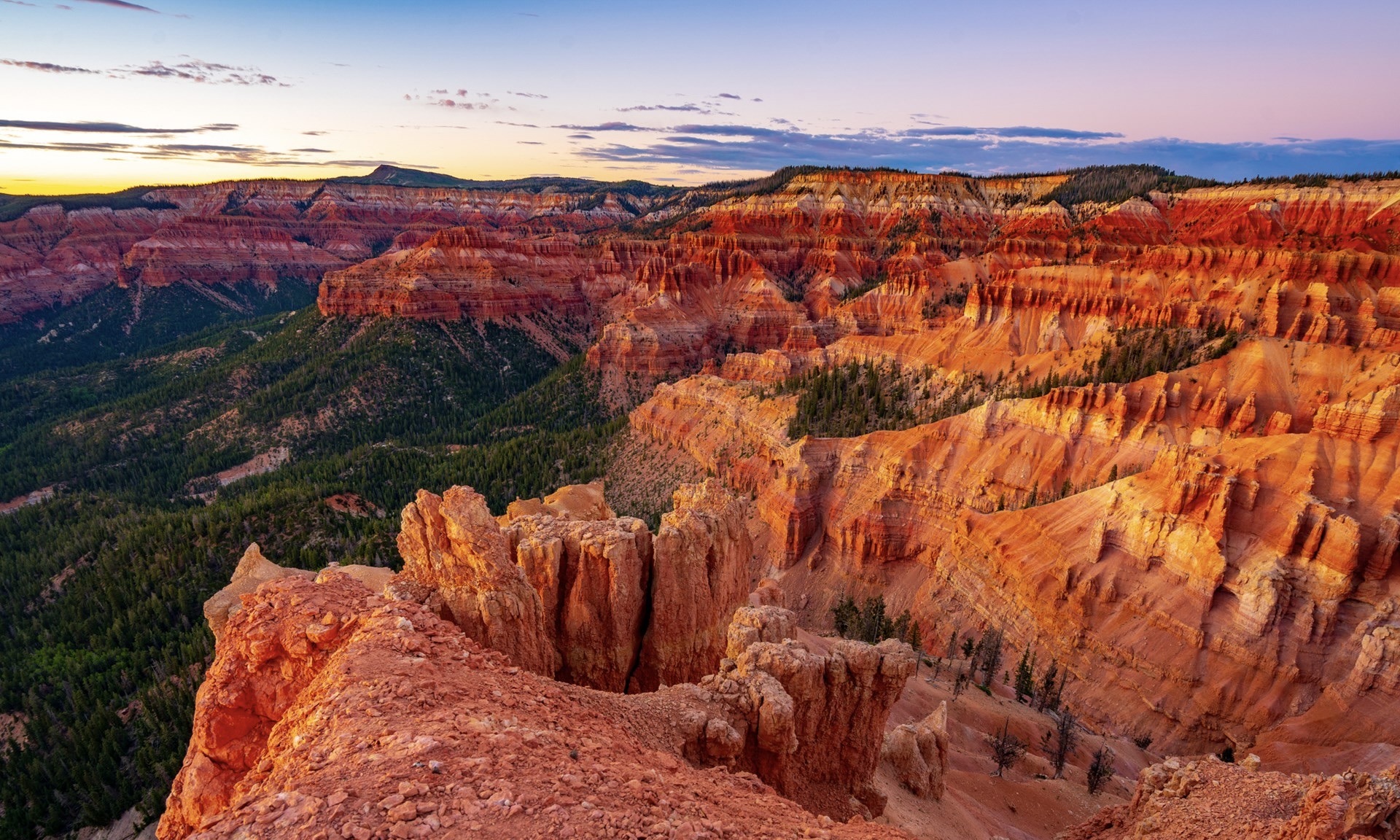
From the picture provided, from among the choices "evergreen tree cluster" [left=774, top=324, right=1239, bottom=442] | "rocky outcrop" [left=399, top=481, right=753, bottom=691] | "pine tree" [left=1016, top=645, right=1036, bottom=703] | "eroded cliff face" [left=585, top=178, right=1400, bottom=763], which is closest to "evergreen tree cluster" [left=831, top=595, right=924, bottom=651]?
"eroded cliff face" [left=585, top=178, right=1400, bottom=763]

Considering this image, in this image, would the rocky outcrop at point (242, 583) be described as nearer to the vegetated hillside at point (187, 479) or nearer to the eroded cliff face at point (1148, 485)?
the vegetated hillside at point (187, 479)

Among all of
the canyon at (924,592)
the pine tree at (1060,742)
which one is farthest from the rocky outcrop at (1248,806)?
the pine tree at (1060,742)

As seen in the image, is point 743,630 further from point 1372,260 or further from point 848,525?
point 1372,260

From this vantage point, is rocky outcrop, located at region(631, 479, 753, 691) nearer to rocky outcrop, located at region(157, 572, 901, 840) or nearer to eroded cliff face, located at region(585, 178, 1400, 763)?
rocky outcrop, located at region(157, 572, 901, 840)

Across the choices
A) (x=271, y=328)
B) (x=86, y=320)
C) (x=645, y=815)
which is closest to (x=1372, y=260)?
(x=645, y=815)

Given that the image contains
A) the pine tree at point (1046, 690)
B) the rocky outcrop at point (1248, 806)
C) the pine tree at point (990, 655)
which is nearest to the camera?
the rocky outcrop at point (1248, 806)
